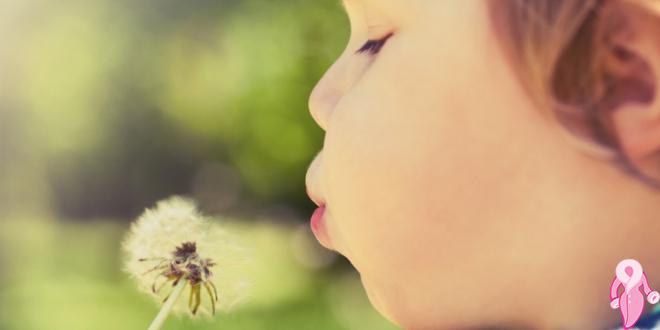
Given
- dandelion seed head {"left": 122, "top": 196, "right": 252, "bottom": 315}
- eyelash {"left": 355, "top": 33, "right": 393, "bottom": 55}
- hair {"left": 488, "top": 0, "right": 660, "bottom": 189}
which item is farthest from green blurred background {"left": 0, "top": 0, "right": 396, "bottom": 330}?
hair {"left": 488, "top": 0, "right": 660, "bottom": 189}

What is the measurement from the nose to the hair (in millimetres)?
208

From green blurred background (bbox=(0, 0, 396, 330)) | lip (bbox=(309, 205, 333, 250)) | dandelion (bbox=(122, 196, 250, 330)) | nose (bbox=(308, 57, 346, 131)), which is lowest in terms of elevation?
lip (bbox=(309, 205, 333, 250))

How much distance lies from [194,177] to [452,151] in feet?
1.68

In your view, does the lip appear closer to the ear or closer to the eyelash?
the eyelash

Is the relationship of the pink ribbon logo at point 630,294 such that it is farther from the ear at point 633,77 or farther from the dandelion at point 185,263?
the dandelion at point 185,263

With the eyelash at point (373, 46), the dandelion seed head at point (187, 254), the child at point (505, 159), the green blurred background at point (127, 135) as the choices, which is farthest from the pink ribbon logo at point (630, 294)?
the green blurred background at point (127, 135)

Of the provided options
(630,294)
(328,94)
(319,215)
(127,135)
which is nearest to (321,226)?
(319,215)

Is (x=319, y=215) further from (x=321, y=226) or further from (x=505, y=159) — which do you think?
(x=505, y=159)

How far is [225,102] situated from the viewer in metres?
1.09

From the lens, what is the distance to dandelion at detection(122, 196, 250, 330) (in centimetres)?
76

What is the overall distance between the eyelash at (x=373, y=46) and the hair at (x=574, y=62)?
0.13m

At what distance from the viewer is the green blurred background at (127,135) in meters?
1.04

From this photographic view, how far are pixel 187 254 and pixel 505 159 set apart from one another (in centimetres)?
31

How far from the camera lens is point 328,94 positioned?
2.53ft
